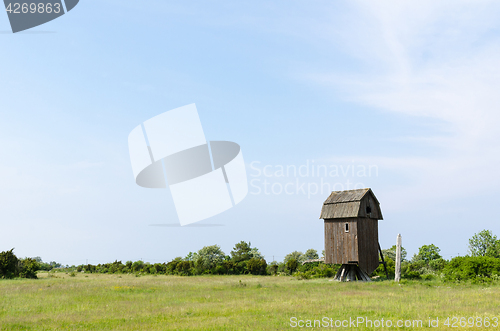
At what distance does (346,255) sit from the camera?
33.5 meters

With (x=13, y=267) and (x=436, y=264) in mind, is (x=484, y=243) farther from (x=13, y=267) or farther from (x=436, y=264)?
(x=13, y=267)

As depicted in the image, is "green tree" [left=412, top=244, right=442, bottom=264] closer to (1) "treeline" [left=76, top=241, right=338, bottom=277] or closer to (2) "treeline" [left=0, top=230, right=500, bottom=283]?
(2) "treeline" [left=0, top=230, right=500, bottom=283]

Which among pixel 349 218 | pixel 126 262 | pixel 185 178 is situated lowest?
pixel 126 262

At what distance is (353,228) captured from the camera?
109 feet

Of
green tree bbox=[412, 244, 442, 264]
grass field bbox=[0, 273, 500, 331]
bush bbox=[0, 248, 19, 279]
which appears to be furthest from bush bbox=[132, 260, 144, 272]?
green tree bbox=[412, 244, 442, 264]

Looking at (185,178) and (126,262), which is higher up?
(185,178)

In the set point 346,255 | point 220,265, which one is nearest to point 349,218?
point 346,255

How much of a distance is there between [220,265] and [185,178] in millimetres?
21547

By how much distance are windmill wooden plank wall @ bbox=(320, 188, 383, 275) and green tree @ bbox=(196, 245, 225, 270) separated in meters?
17.7

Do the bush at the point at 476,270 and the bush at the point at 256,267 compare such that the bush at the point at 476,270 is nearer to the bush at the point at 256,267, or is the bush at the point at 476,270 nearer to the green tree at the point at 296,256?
the bush at the point at 256,267

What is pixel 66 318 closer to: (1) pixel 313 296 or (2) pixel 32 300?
(2) pixel 32 300

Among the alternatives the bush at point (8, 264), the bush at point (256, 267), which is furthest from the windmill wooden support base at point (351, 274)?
the bush at point (8, 264)

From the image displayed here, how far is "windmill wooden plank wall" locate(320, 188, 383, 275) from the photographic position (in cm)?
3309

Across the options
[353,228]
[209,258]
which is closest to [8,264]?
[209,258]
